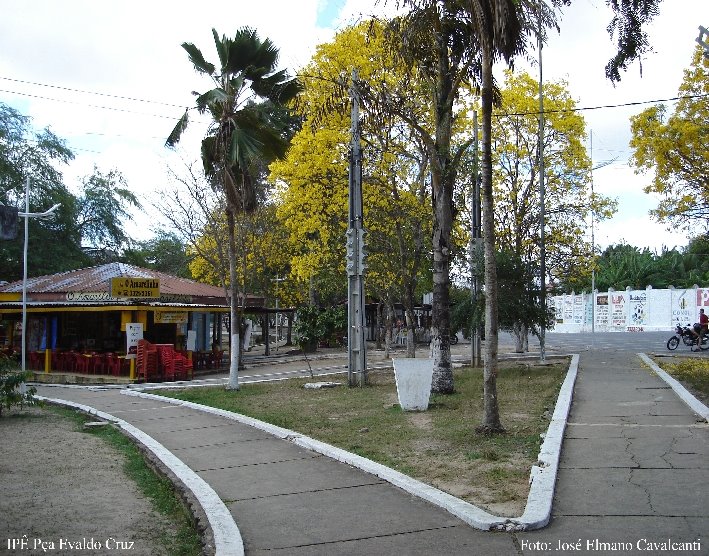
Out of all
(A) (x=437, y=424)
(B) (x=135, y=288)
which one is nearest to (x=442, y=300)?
A: (A) (x=437, y=424)

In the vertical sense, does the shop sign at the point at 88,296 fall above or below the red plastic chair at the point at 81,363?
above

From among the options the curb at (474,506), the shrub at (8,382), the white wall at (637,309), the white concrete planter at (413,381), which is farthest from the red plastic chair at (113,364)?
the white wall at (637,309)

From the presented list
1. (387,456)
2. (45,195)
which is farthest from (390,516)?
(45,195)

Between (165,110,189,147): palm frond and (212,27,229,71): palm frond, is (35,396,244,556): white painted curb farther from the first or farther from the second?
(212,27,229,71): palm frond

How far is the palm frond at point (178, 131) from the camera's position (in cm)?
1827

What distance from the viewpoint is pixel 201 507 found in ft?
22.4

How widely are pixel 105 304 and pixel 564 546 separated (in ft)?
70.0

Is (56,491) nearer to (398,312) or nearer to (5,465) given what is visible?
(5,465)

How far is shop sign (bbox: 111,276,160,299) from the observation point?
23.7m

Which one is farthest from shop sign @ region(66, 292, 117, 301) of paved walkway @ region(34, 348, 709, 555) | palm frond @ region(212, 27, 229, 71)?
paved walkway @ region(34, 348, 709, 555)

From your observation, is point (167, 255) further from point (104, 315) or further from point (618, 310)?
point (618, 310)

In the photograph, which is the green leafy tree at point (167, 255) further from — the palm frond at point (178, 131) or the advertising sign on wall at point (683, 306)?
the advertising sign on wall at point (683, 306)

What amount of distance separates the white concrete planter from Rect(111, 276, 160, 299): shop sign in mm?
13558

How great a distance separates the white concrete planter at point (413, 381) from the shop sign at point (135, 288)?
44.5ft
